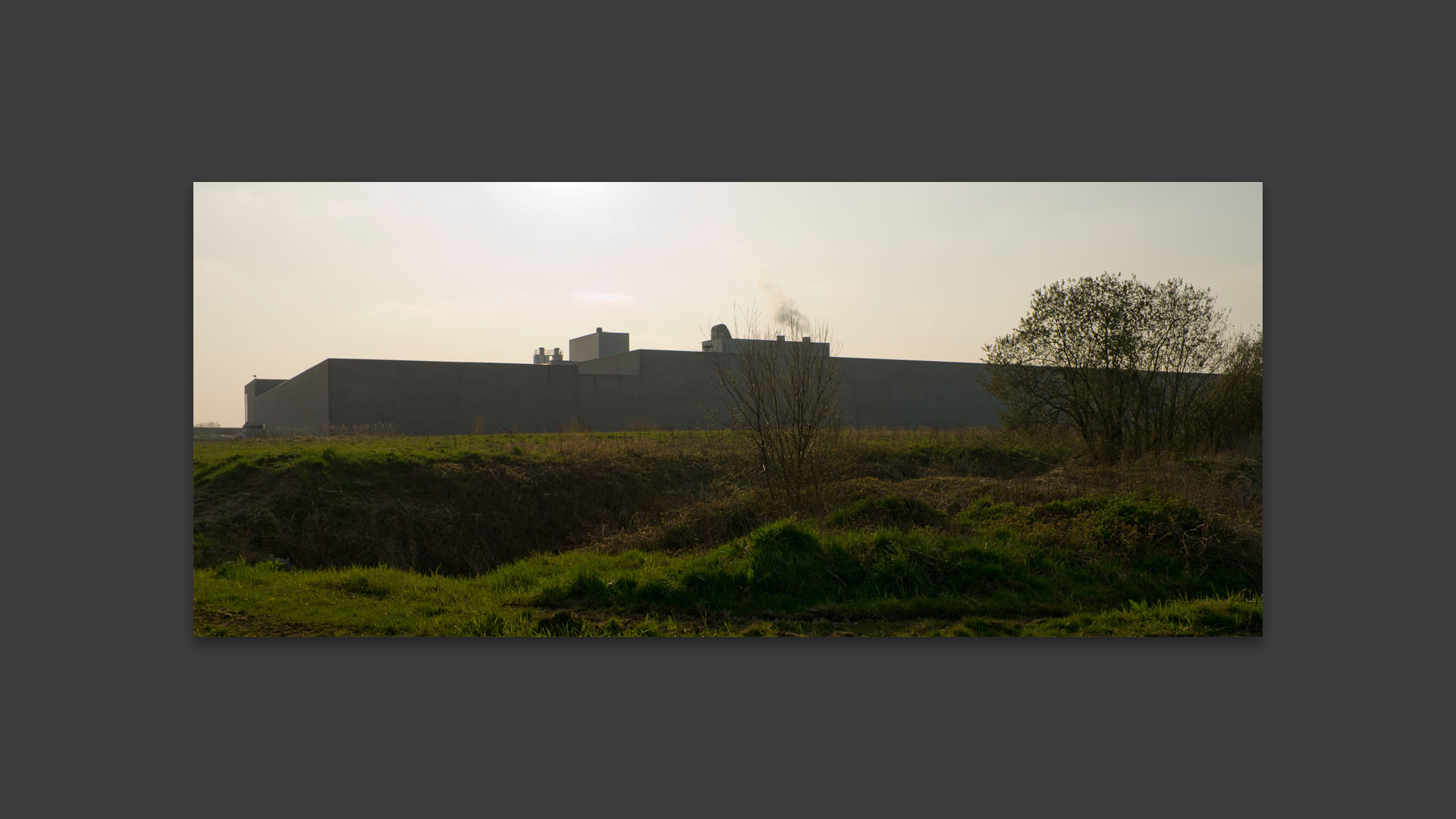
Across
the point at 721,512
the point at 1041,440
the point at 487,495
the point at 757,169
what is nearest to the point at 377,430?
the point at 487,495

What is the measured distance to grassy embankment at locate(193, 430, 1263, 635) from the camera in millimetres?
6246

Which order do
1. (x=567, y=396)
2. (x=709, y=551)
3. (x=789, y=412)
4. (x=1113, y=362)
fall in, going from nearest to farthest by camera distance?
(x=709, y=551), (x=789, y=412), (x=1113, y=362), (x=567, y=396)

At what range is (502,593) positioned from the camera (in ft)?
22.3

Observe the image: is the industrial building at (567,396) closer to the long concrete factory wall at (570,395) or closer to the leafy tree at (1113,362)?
the long concrete factory wall at (570,395)

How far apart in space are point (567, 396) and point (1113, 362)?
17.8 meters

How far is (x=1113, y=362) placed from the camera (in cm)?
1316

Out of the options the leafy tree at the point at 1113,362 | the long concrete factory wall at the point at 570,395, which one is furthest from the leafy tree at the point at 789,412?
the long concrete factory wall at the point at 570,395

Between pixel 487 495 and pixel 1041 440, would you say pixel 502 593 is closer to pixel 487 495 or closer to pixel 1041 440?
pixel 487 495

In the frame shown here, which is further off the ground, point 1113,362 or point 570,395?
point 1113,362

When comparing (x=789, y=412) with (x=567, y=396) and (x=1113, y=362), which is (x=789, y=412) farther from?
(x=567, y=396)

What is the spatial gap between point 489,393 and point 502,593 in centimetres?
1962

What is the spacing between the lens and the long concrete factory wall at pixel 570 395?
78.1ft

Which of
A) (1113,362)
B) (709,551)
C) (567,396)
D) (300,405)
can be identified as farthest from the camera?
(300,405)

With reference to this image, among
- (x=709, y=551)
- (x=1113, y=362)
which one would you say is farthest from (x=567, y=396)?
(x=709, y=551)
